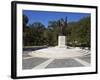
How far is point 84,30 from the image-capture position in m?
2.25

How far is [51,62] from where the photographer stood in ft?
6.95

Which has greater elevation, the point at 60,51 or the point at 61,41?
the point at 61,41

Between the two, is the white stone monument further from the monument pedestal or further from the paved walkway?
the paved walkway

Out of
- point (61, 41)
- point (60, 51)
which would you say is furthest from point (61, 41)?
point (60, 51)

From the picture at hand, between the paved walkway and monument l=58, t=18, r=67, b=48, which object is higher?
monument l=58, t=18, r=67, b=48

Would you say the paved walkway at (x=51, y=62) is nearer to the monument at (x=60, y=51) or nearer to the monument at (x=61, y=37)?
the monument at (x=60, y=51)

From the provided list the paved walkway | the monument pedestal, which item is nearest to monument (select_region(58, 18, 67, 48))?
the monument pedestal

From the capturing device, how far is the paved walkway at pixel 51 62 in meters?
2.04

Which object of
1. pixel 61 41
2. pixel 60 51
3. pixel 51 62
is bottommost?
pixel 51 62

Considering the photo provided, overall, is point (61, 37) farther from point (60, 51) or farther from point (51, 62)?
point (51, 62)

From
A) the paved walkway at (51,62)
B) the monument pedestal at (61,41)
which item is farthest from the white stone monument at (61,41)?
the paved walkway at (51,62)

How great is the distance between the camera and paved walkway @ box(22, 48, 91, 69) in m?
2.04
